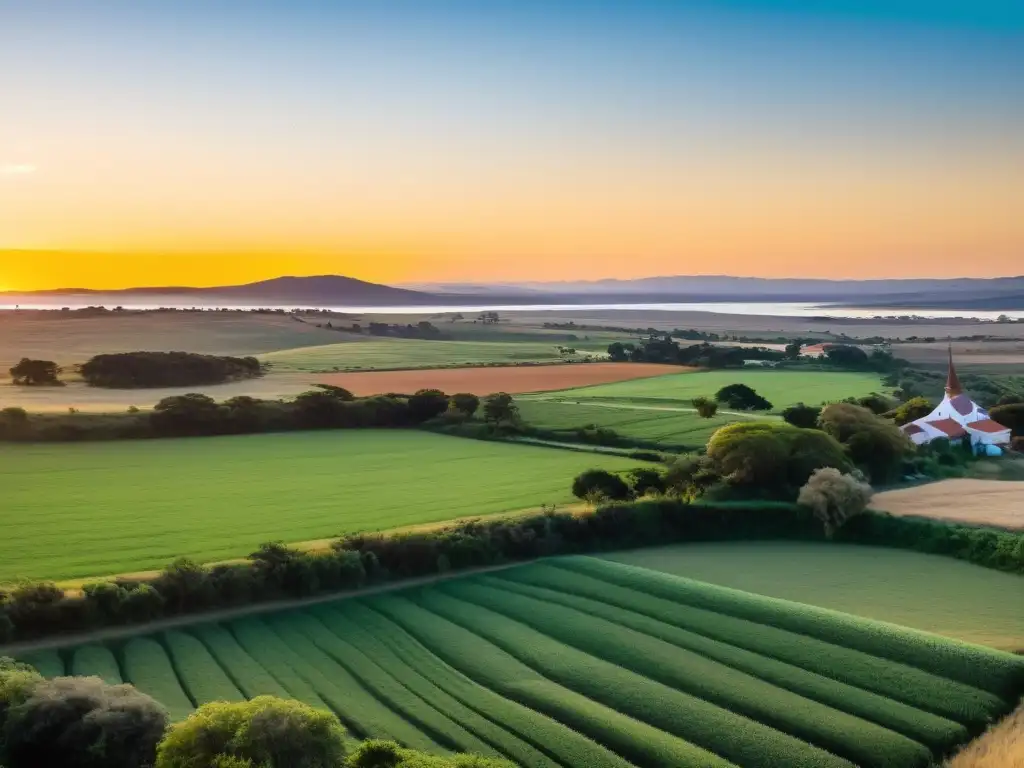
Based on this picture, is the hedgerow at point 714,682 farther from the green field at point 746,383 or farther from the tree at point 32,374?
the tree at point 32,374

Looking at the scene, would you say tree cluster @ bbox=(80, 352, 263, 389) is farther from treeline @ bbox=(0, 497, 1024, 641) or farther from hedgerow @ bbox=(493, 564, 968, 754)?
hedgerow @ bbox=(493, 564, 968, 754)

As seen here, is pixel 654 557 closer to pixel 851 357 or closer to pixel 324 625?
pixel 324 625

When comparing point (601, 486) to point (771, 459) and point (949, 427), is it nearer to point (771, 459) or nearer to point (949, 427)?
point (771, 459)

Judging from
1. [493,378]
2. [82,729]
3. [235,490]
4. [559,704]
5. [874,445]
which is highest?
[493,378]

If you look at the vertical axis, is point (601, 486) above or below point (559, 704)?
above

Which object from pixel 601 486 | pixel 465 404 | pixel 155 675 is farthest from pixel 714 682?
pixel 465 404
